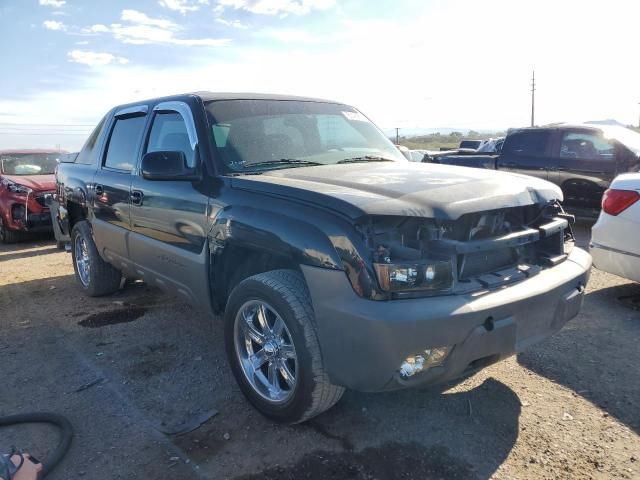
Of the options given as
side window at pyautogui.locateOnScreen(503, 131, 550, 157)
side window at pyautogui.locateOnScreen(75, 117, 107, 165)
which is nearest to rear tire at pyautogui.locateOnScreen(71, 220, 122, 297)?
side window at pyautogui.locateOnScreen(75, 117, 107, 165)

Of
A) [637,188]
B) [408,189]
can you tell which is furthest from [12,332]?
[637,188]

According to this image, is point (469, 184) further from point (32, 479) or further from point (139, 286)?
point (139, 286)

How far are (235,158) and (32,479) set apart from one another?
7.04 ft

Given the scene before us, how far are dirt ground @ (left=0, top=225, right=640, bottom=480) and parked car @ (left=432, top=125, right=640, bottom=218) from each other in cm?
440

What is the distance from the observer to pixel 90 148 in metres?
5.55

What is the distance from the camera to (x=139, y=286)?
20.2 ft

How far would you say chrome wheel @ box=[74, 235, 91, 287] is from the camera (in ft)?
19.2

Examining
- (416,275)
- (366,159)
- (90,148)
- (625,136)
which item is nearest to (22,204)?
(90,148)

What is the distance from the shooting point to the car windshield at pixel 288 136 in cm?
365

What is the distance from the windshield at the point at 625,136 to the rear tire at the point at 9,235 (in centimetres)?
1019

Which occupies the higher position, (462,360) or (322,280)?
(322,280)

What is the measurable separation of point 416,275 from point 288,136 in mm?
1847

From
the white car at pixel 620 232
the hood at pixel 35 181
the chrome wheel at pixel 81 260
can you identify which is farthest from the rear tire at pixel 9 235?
the white car at pixel 620 232

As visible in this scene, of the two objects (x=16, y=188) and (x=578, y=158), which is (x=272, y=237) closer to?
(x=578, y=158)
